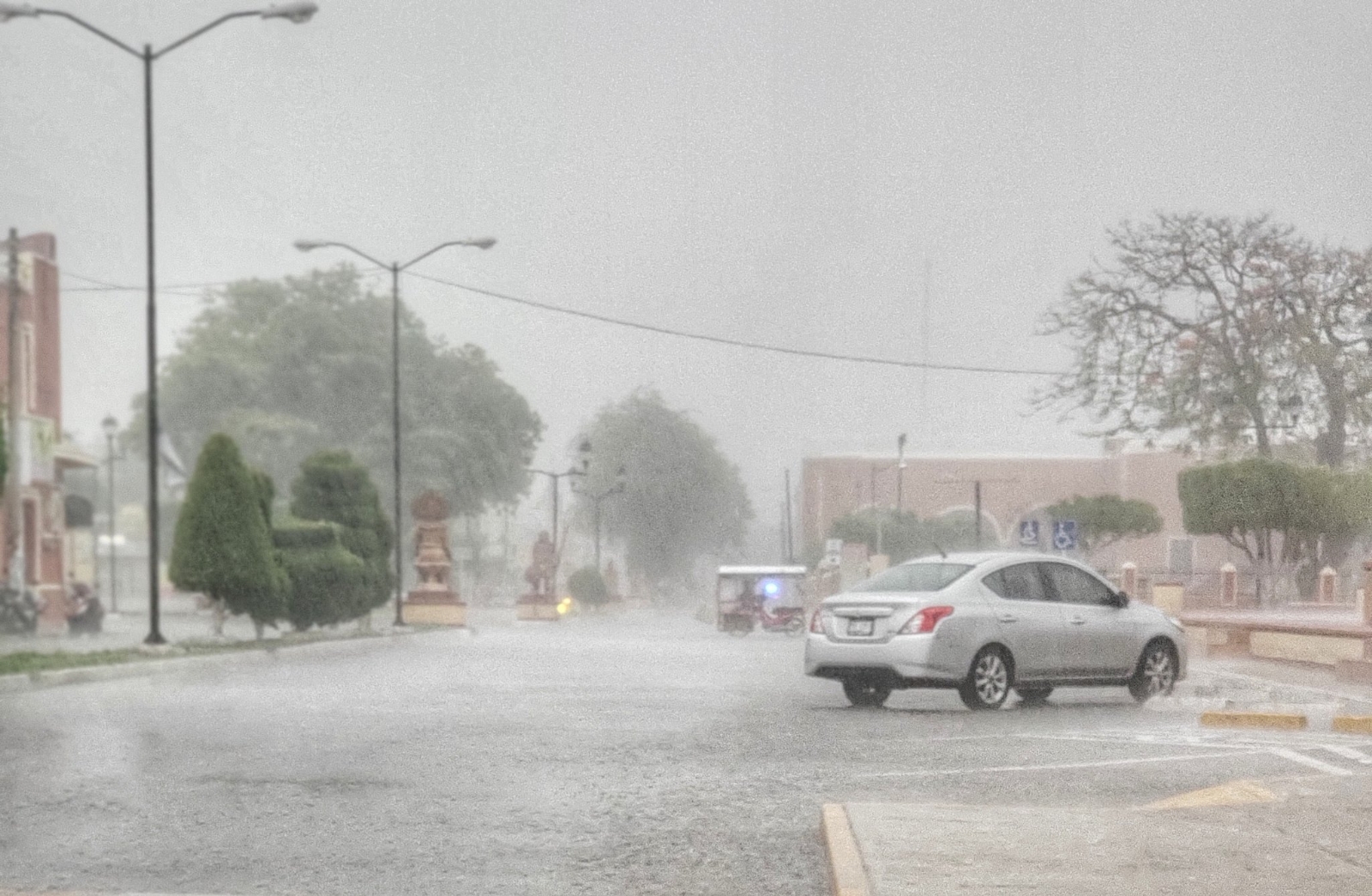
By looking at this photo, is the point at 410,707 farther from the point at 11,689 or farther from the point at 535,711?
the point at 11,689

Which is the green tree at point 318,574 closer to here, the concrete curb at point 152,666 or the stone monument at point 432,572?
the concrete curb at point 152,666

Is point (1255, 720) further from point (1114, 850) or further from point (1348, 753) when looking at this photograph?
point (1114, 850)

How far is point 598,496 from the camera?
11112 cm

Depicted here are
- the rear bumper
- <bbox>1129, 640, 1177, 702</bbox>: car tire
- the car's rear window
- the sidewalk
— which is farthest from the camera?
<bbox>1129, 640, 1177, 702</bbox>: car tire

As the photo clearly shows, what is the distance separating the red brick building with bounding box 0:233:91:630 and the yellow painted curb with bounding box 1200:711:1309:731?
37.4 m

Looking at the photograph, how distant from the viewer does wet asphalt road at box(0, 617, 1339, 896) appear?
27.0ft

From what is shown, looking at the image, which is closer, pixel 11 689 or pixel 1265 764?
pixel 1265 764

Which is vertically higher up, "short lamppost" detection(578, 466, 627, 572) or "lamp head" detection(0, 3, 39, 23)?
"lamp head" detection(0, 3, 39, 23)

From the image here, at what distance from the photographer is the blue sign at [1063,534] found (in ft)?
119

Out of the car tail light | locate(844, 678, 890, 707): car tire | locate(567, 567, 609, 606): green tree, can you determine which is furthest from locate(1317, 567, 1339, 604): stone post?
locate(567, 567, 609, 606): green tree

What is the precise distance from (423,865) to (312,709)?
9501mm

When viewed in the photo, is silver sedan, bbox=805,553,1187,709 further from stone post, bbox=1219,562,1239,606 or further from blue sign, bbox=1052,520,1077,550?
stone post, bbox=1219,562,1239,606

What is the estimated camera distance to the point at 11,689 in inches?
853

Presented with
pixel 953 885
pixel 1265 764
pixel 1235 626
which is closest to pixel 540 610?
pixel 1235 626
